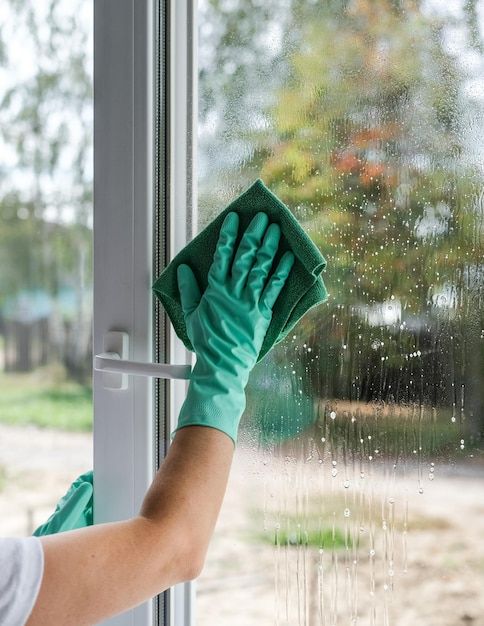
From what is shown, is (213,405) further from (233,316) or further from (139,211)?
(139,211)

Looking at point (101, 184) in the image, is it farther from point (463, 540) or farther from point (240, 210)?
point (463, 540)

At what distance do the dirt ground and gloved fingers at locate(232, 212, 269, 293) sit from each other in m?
0.27

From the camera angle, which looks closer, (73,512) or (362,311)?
(362,311)

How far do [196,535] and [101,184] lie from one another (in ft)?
1.88

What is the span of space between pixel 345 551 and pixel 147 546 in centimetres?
31

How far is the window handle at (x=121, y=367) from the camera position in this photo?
1.00 meters

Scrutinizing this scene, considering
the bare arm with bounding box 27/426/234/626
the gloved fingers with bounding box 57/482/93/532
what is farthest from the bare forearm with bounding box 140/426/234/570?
the gloved fingers with bounding box 57/482/93/532

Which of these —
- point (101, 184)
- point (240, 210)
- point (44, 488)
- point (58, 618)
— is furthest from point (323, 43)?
point (44, 488)

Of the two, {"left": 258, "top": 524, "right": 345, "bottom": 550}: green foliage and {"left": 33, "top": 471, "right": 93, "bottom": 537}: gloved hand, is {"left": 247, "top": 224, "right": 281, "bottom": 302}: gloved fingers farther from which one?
Answer: {"left": 33, "top": 471, "right": 93, "bottom": 537}: gloved hand

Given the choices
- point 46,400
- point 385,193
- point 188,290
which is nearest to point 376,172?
point 385,193

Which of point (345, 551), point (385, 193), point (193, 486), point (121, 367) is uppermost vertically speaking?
point (385, 193)

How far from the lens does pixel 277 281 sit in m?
0.94

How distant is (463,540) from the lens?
90cm

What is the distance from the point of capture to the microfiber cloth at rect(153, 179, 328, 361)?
0.92 meters
